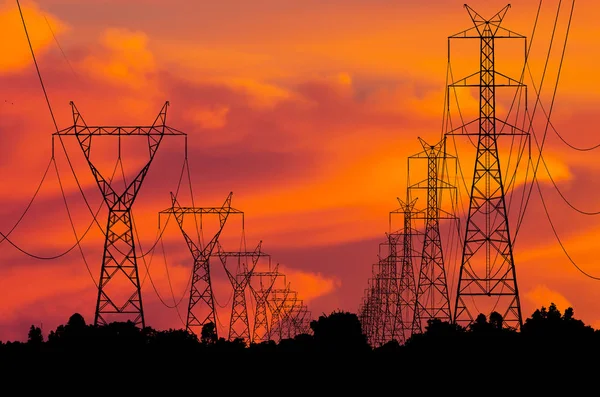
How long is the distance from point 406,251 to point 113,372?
6192 cm

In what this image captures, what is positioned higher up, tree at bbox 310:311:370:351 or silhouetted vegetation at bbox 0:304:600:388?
tree at bbox 310:311:370:351

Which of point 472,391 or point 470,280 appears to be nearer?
point 470,280

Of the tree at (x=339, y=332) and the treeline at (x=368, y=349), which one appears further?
the tree at (x=339, y=332)

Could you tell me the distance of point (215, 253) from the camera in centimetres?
17112

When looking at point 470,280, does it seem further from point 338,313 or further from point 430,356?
point 338,313

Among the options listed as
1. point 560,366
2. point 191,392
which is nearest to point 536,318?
point 560,366

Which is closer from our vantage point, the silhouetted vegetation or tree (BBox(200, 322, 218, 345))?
the silhouetted vegetation

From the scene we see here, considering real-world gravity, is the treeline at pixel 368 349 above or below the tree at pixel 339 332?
below

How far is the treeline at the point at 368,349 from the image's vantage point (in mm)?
124500

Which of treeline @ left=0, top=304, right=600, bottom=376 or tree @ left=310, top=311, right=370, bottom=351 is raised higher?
tree @ left=310, top=311, right=370, bottom=351

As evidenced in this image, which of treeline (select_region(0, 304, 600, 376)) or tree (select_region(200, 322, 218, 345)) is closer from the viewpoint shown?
treeline (select_region(0, 304, 600, 376))

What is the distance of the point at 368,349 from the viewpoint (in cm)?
16438

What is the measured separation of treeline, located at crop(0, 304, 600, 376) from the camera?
12450 cm

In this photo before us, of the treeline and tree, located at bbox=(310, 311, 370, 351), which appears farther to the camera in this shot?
tree, located at bbox=(310, 311, 370, 351)
